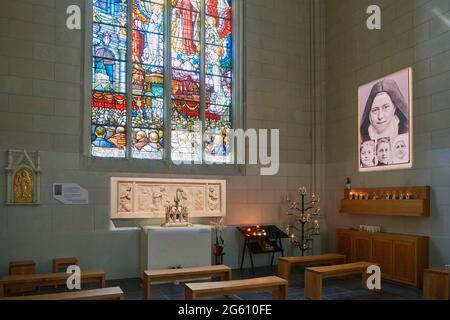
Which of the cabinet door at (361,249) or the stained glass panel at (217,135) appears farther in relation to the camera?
the stained glass panel at (217,135)

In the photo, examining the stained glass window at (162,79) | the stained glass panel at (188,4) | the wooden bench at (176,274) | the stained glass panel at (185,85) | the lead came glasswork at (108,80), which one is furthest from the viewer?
the stained glass panel at (188,4)

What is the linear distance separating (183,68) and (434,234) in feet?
16.7

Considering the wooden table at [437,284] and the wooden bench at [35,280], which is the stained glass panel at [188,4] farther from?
the wooden table at [437,284]

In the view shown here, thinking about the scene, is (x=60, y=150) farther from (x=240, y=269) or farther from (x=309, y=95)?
(x=309, y=95)

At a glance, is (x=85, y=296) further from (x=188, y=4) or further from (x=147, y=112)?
(x=188, y=4)

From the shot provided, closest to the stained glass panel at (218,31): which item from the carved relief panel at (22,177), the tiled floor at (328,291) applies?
the carved relief panel at (22,177)

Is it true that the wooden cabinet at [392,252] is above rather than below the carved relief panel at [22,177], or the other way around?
below

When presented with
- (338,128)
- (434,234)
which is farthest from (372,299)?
(338,128)

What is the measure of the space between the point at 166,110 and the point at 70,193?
221 centimetres

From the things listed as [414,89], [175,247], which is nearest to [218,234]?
[175,247]

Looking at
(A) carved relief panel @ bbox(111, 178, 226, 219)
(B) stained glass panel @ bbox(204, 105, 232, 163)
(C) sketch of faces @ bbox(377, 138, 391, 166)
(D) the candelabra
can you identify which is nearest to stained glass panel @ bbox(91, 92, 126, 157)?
(A) carved relief panel @ bbox(111, 178, 226, 219)

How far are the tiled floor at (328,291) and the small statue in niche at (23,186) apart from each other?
1831 millimetres

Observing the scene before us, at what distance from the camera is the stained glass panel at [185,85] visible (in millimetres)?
7707

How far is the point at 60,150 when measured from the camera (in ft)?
21.8
